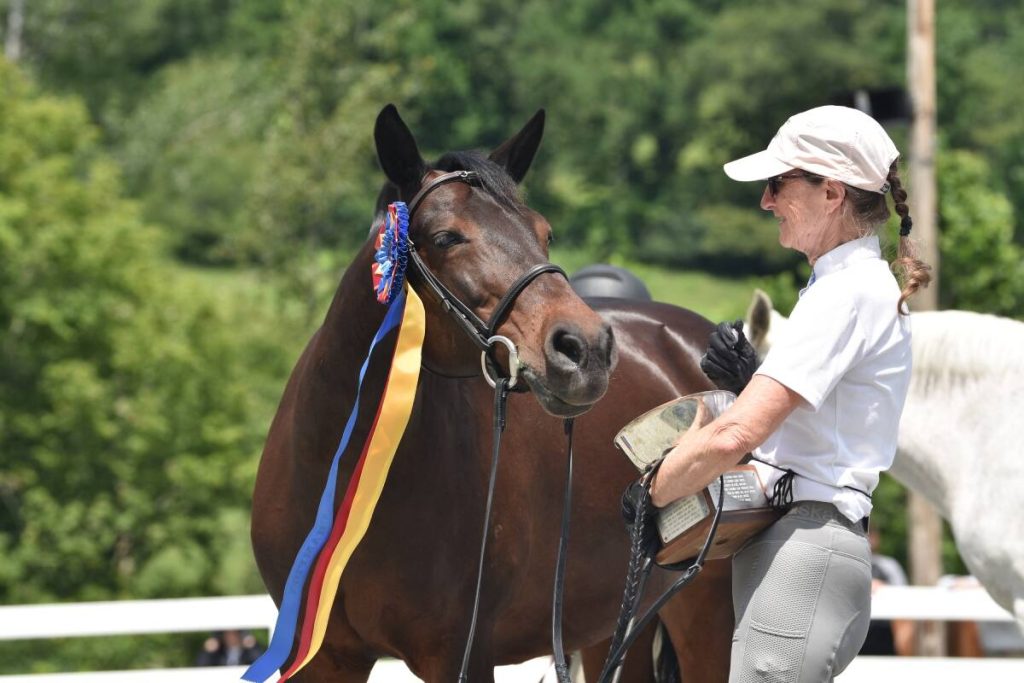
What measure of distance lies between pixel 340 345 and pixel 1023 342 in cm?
293

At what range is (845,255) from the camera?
274 cm

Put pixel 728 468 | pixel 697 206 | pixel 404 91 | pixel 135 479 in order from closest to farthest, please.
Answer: pixel 728 468 < pixel 135 479 < pixel 404 91 < pixel 697 206

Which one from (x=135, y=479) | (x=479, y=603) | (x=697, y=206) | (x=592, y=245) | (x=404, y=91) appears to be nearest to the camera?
(x=479, y=603)

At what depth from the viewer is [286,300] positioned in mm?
30109

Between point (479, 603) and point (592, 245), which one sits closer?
point (479, 603)

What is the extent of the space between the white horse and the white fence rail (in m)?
1.17

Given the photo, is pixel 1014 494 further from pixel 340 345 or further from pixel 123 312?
pixel 123 312

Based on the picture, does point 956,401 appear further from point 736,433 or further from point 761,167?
point 736,433

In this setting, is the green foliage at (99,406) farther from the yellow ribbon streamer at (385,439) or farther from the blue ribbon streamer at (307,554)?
the yellow ribbon streamer at (385,439)

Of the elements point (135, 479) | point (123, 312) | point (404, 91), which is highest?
point (404, 91)

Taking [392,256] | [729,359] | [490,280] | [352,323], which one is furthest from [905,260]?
[352,323]

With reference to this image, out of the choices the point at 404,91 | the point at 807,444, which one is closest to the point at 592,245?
the point at 404,91

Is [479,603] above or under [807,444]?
under

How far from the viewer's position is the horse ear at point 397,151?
3.37 meters
